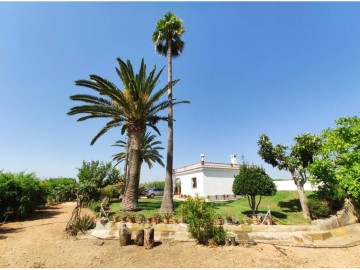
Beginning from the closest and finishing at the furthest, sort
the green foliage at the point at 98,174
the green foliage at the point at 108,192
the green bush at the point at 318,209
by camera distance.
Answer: the green bush at the point at 318,209
the green foliage at the point at 108,192
the green foliage at the point at 98,174

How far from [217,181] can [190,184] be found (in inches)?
148

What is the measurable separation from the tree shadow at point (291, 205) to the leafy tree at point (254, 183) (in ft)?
14.2

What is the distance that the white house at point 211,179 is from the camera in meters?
26.0

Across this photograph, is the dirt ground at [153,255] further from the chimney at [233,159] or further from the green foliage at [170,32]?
the chimney at [233,159]

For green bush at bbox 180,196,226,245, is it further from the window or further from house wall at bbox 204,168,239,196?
the window

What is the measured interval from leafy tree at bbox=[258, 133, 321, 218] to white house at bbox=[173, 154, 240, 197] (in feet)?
37.2

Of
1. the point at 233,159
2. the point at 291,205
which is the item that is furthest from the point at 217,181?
the point at 291,205

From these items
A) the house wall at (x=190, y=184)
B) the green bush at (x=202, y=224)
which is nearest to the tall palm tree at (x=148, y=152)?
the house wall at (x=190, y=184)

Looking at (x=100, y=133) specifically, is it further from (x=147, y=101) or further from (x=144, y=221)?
(x=144, y=221)

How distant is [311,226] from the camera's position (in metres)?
11.0

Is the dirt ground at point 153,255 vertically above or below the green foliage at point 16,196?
below

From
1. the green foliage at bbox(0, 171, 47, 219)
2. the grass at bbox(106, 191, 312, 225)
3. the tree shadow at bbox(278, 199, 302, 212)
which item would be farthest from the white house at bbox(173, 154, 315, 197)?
the green foliage at bbox(0, 171, 47, 219)

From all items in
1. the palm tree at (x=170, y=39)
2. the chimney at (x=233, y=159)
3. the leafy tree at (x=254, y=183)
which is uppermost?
the palm tree at (x=170, y=39)

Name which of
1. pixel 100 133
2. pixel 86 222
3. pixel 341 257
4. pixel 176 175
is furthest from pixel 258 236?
pixel 176 175
